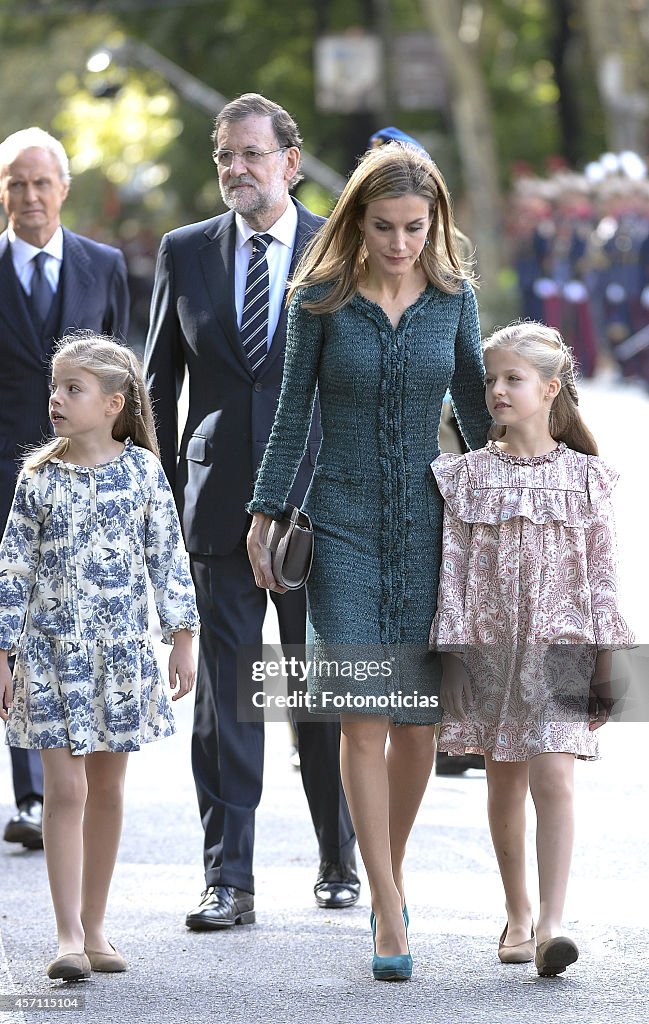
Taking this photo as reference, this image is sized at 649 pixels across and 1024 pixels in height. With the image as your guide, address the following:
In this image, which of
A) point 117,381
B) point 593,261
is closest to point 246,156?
point 117,381

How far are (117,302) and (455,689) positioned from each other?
2.43 meters

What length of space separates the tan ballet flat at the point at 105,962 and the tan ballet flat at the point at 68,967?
0.15 m

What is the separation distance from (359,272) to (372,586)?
0.77 metres

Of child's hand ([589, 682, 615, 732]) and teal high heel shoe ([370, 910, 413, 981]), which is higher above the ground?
child's hand ([589, 682, 615, 732])

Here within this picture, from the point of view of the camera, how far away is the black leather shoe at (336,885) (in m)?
5.71

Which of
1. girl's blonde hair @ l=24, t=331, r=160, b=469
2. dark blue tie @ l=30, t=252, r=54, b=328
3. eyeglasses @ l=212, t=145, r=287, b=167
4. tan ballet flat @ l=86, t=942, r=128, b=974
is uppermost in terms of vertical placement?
eyeglasses @ l=212, t=145, r=287, b=167

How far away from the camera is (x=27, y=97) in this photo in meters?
36.8

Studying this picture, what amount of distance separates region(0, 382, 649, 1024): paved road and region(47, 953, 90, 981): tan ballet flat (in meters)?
0.04

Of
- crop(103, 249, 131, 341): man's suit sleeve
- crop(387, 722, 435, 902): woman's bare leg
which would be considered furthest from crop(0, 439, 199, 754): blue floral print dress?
crop(103, 249, 131, 341): man's suit sleeve

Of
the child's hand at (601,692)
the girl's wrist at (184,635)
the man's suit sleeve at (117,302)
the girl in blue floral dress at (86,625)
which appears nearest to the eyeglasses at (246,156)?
the girl in blue floral dress at (86,625)

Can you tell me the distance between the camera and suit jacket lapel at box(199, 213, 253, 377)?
5.68 meters

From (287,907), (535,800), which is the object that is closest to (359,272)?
(535,800)

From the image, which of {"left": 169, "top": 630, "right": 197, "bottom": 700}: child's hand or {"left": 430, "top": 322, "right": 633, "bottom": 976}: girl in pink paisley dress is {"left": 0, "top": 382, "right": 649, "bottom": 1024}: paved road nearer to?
{"left": 430, "top": 322, "right": 633, "bottom": 976}: girl in pink paisley dress

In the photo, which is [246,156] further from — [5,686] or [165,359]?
[5,686]
